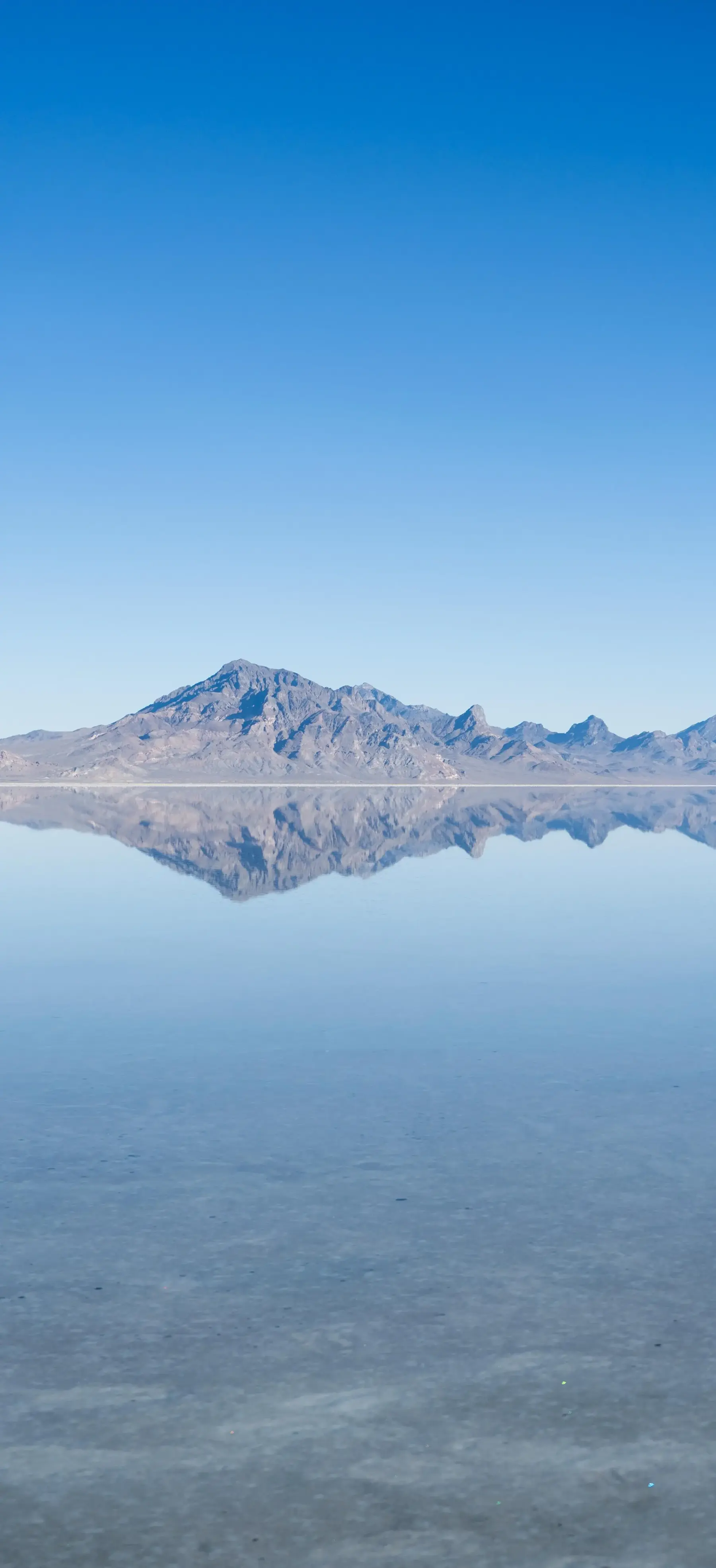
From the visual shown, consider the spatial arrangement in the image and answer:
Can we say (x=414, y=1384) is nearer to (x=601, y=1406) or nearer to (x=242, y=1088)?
(x=601, y=1406)

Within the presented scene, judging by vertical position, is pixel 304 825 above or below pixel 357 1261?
above

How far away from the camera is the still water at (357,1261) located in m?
7.99

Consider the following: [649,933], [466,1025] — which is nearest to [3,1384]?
[466,1025]

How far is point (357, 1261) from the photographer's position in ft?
38.7

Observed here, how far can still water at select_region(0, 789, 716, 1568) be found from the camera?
799 centimetres

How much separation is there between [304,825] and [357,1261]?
268 feet

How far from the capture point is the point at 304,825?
9325 cm

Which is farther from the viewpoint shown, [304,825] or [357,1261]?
[304,825]

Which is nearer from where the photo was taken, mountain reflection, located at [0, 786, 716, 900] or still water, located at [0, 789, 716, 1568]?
still water, located at [0, 789, 716, 1568]

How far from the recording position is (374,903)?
138 feet

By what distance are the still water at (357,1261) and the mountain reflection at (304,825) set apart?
821 inches

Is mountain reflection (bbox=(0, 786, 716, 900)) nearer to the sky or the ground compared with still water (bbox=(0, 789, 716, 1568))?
nearer to the sky

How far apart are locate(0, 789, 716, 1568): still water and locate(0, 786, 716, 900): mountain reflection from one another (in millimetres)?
20850

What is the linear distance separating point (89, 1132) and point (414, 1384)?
26.3ft
